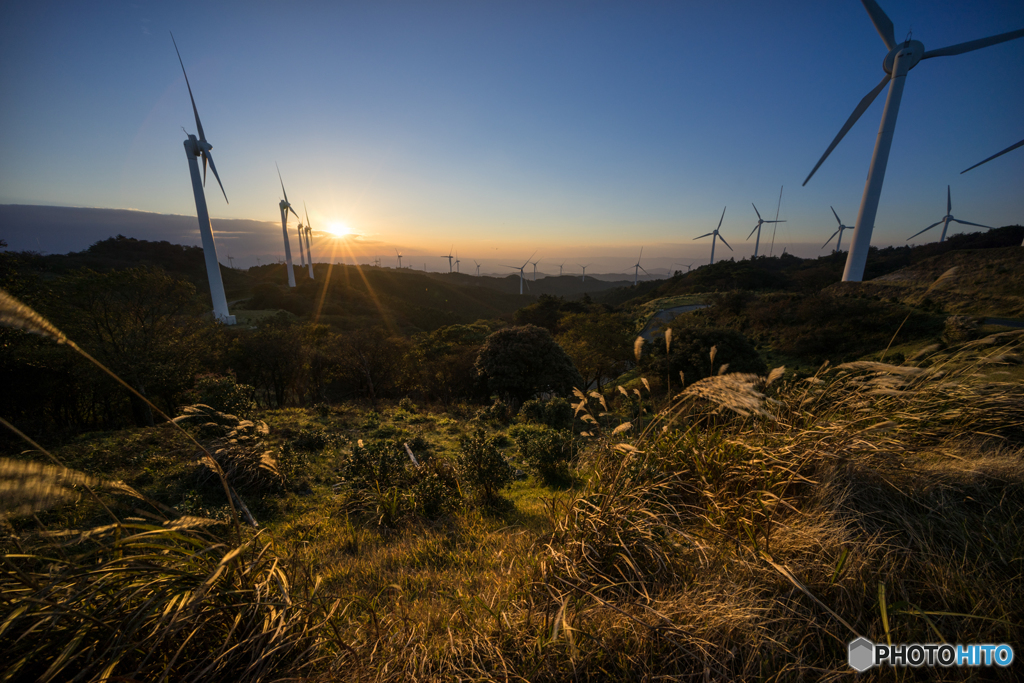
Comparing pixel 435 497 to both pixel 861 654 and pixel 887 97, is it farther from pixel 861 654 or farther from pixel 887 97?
pixel 887 97

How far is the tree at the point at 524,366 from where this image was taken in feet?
74.8

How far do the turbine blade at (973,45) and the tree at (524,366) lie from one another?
4125 cm

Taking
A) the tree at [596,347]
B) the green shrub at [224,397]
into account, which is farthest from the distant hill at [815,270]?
the green shrub at [224,397]

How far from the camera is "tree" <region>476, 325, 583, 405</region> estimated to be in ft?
74.8

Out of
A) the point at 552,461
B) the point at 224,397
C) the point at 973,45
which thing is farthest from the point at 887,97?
the point at 224,397

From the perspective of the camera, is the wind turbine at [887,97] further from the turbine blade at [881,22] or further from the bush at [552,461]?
the bush at [552,461]

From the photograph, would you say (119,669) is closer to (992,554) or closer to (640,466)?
(640,466)

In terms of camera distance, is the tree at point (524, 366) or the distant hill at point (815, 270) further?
the distant hill at point (815, 270)

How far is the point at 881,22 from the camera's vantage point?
32125 mm

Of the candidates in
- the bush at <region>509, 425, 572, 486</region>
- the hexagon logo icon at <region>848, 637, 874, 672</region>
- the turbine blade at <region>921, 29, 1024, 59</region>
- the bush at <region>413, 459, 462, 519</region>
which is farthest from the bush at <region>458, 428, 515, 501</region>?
the turbine blade at <region>921, 29, 1024, 59</region>

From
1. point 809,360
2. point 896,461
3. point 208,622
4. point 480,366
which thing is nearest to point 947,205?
point 809,360

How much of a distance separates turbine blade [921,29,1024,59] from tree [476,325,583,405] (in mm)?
41248

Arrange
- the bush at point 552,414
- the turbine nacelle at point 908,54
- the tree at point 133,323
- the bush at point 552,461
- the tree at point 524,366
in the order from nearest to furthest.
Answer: the bush at point 552,461
the tree at point 133,323
the bush at point 552,414
the tree at point 524,366
the turbine nacelle at point 908,54

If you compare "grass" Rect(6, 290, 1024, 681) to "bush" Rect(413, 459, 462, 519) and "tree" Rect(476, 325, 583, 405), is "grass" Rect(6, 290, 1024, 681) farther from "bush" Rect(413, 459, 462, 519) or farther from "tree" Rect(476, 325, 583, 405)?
"tree" Rect(476, 325, 583, 405)
